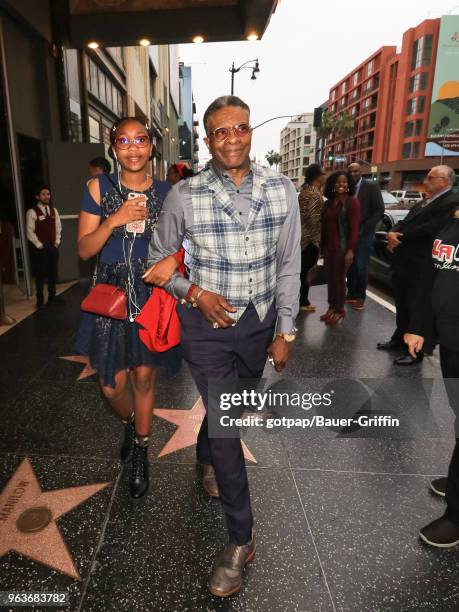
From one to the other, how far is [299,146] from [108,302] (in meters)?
161

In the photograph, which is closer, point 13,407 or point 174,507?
point 174,507

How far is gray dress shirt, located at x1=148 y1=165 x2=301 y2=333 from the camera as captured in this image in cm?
189

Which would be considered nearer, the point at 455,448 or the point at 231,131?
the point at 231,131

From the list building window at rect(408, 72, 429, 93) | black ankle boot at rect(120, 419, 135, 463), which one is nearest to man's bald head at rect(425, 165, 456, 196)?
black ankle boot at rect(120, 419, 135, 463)

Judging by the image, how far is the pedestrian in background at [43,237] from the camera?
6.32 m

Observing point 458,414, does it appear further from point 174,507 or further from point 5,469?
point 5,469

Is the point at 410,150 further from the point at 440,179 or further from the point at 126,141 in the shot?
the point at 126,141

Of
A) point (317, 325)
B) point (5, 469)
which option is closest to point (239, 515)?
point (5, 469)

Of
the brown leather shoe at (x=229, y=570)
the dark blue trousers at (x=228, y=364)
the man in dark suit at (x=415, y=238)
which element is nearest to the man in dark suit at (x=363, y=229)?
the man in dark suit at (x=415, y=238)

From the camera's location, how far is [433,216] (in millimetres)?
4141

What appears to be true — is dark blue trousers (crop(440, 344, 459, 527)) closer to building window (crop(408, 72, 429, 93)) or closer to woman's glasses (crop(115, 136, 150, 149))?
woman's glasses (crop(115, 136, 150, 149))

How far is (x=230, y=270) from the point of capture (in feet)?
6.22

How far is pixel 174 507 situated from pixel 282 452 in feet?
3.01

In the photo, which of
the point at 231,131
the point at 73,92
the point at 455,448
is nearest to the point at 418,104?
the point at 73,92
